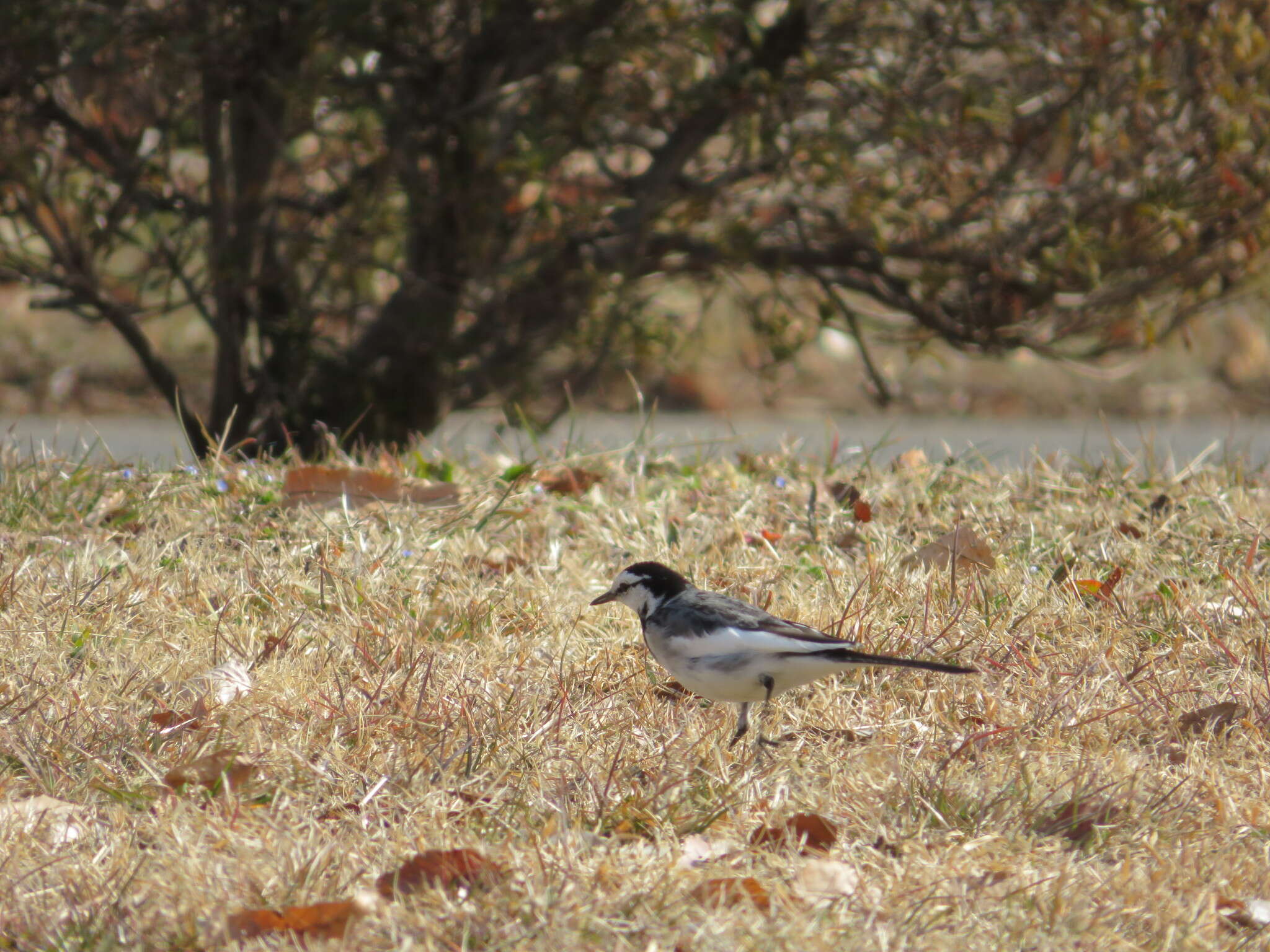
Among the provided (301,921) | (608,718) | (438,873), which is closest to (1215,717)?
(608,718)

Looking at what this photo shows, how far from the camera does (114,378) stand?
34.1 ft

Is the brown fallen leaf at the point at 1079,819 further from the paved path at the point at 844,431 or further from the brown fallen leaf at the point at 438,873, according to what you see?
the paved path at the point at 844,431

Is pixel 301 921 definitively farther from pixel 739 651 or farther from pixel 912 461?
pixel 912 461

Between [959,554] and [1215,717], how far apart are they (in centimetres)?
103

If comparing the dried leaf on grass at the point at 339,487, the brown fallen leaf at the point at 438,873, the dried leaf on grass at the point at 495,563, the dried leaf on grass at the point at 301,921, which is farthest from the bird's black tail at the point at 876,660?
the dried leaf on grass at the point at 339,487

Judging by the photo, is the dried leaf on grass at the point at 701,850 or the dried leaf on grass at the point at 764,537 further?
the dried leaf on grass at the point at 764,537

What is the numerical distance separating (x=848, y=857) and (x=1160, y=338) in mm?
3878

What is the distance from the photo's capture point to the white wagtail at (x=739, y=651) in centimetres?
276

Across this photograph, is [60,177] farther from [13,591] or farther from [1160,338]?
[1160,338]

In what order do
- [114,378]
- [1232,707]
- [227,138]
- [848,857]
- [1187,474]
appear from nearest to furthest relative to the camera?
[848,857], [1232,707], [1187,474], [227,138], [114,378]

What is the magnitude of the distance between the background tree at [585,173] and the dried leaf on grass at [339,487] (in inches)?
31.3

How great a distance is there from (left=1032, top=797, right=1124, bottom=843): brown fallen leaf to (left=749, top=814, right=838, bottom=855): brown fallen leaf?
383mm

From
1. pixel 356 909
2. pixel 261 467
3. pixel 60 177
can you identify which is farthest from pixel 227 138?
pixel 356 909

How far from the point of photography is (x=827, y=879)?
228 cm
